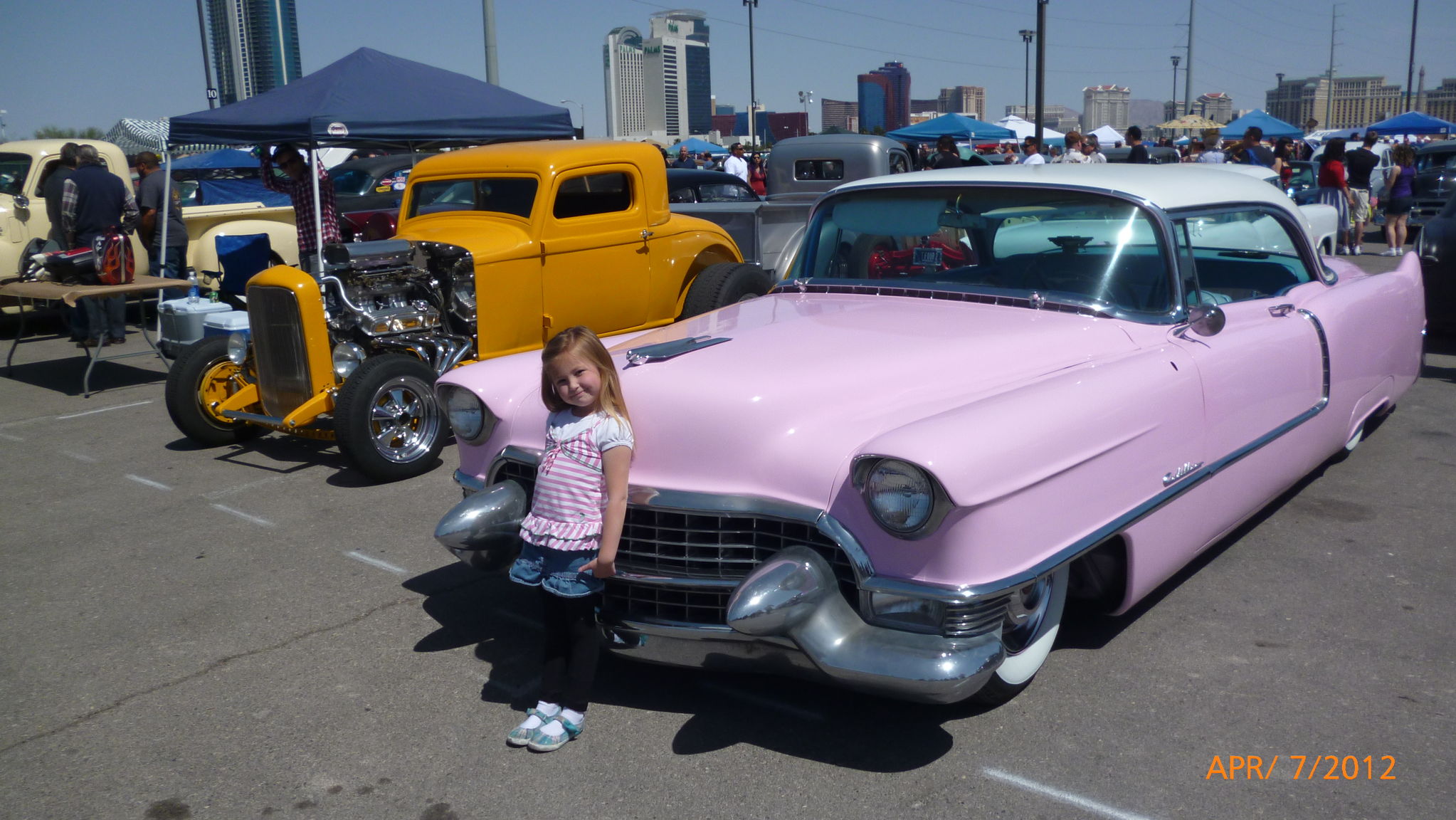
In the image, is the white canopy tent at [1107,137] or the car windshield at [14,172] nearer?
the car windshield at [14,172]

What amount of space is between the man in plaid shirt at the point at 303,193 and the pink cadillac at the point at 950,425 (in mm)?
4482

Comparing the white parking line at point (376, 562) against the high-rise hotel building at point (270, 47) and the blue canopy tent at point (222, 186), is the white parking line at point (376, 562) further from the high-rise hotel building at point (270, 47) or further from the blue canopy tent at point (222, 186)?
the high-rise hotel building at point (270, 47)

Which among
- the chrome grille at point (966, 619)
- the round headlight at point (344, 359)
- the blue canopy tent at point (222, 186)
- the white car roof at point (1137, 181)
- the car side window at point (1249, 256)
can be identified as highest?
the blue canopy tent at point (222, 186)

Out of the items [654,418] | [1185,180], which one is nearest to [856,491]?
[654,418]

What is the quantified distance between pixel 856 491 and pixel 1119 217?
1797 mm

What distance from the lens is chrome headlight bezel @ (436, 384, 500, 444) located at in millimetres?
3562

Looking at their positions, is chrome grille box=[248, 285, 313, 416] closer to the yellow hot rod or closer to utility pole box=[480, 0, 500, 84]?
the yellow hot rod

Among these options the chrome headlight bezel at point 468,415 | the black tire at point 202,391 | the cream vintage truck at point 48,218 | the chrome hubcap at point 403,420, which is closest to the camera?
the chrome headlight bezel at point 468,415

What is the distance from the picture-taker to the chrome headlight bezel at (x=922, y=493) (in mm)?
2596

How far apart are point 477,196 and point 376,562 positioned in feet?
10.1

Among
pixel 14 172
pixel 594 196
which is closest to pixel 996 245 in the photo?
pixel 594 196

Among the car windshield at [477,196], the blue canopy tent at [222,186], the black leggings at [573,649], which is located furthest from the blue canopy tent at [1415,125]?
the black leggings at [573,649]

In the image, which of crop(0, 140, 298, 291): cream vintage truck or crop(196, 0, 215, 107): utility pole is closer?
crop(0, 140, 298, 291): cream vintage truck

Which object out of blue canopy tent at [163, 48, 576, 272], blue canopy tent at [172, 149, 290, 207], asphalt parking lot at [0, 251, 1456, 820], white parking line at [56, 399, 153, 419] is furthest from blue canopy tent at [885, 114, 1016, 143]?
asphalt parking lot at [0, 251, 1456, 820]
